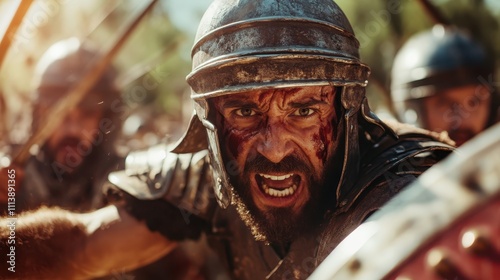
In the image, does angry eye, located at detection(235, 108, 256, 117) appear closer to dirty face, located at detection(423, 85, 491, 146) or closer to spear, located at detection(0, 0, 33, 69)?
spear, located at detection(0, 0, 33, 69)

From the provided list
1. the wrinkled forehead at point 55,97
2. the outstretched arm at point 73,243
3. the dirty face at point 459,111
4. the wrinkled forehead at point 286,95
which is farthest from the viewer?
the wrinkled forehead at point 55,97

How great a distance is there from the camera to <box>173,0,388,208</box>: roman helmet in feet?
6.11

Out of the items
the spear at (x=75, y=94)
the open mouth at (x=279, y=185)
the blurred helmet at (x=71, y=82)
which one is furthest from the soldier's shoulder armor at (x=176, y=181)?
the blurred helmet at (x=71, y=82)

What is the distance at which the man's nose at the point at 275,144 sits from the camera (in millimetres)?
1933

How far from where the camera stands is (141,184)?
7.83ft

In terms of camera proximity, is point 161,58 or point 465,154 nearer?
point 465,154

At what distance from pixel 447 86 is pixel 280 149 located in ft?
9.64

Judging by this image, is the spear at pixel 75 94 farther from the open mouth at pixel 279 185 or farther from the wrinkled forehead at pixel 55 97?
the open mouth at pixel 279 185

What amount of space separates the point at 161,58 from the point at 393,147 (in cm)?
489

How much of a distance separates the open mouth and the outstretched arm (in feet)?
2.06

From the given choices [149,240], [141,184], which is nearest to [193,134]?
[141,184]

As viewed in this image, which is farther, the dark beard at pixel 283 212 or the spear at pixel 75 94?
the spear at pixel 75 94

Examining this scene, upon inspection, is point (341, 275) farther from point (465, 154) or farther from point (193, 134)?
point (193, 134)

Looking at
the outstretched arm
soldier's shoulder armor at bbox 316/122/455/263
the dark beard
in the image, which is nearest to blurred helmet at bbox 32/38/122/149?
the outstretched arm
